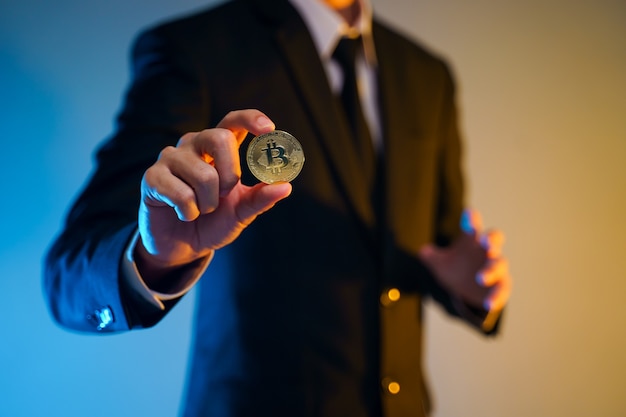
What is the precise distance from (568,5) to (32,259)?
51.8 inches

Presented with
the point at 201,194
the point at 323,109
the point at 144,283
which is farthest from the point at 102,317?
the point at 323,109

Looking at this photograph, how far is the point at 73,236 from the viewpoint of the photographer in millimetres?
559

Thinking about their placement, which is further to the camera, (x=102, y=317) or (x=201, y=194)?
A: (x=102, y=317)

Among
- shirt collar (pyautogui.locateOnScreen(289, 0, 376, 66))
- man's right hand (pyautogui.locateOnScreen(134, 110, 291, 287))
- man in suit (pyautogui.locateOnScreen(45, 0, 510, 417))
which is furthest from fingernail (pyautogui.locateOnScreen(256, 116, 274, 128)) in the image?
shirt collar (pyautogui.locateOnScreen(289, 0, 376, 66))

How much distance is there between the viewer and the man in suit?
547 mm

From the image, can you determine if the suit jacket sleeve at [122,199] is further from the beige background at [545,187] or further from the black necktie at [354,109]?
the beige background at [545,187]

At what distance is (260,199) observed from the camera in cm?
41

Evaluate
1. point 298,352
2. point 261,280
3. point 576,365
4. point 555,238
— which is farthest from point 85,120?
point 576,365

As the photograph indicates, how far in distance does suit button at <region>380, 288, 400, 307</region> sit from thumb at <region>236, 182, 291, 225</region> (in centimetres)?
35

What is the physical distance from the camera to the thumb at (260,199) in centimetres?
40

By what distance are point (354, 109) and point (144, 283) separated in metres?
0.42

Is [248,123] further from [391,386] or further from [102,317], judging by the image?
[391,386]

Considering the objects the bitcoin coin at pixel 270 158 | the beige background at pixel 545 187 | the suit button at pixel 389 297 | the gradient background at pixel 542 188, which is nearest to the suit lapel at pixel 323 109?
the suit button at pixel 389 297

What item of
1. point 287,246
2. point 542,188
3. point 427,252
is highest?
point 287,246
